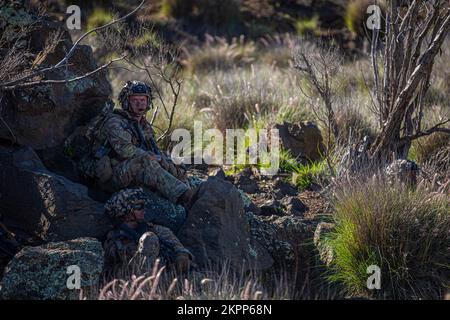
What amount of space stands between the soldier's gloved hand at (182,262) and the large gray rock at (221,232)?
11.5 inches

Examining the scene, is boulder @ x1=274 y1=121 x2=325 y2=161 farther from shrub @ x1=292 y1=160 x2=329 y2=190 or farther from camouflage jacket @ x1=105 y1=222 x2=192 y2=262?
camouflage jacket @ x1=105 y1=222 x2=192 y2=262

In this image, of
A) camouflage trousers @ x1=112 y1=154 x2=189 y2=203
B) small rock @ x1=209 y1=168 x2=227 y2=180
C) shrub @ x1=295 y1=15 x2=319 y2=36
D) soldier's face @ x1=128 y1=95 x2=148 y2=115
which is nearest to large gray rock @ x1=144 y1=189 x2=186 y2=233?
camouflage trousers @ x1=112 y1=154 x2=189 y2=203

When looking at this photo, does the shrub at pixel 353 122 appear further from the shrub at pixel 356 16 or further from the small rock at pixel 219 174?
the shrub at pixel 356 16

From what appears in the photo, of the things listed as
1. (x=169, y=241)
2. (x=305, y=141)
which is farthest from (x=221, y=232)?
(x=305, y=141)

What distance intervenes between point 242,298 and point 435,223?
287 cm

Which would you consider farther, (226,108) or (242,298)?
(226,108)

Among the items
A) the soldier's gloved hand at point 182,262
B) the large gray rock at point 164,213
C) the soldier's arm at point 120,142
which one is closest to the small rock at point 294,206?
the large gray rock at point 164,213

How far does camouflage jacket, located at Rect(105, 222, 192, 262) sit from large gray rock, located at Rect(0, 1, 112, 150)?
1.63 metres

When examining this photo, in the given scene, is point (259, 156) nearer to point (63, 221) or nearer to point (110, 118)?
point (110, 118)

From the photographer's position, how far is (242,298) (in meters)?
5.83

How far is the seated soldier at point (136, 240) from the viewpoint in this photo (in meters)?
6.88

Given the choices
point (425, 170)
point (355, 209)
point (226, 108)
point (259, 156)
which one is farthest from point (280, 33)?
point (355, 209)

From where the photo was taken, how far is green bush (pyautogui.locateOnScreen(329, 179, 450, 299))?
25.2 feet

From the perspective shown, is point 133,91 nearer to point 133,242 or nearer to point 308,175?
→ point 133,242
